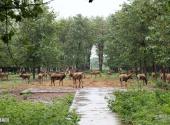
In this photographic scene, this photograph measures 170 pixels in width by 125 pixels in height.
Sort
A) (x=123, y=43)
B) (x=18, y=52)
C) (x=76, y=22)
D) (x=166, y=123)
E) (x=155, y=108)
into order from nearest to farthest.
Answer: (x=166, y=123), (x=155, y=108), (x=123, y=43), (x=18, y=52), (x=76, y=22)

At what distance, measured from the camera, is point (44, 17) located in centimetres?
5566

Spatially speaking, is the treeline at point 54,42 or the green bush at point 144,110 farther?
the treeline at point 54,42

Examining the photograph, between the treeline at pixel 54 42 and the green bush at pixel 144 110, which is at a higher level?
the treeline at pixel 54 42

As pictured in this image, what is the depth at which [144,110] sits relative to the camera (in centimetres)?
1642

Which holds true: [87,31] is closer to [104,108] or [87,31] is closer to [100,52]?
[100,52]

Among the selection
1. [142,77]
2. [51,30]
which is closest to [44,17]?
[51,30]

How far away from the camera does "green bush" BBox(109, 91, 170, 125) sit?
14.0 m

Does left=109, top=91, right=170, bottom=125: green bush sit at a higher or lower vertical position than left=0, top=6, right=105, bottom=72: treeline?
lower

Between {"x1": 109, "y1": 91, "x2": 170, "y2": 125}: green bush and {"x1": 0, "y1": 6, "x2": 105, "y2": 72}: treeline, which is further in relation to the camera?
{"x1": 0, "y1": 6, "x2": 105, "y2": 72}: treeline

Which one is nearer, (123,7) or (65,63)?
(123,7)

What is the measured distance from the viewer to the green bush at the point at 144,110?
45.9 feet

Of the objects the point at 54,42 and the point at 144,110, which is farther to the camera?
the point at 54,42

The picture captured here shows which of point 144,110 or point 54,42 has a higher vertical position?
point 54,42

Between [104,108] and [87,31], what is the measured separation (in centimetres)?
7722
